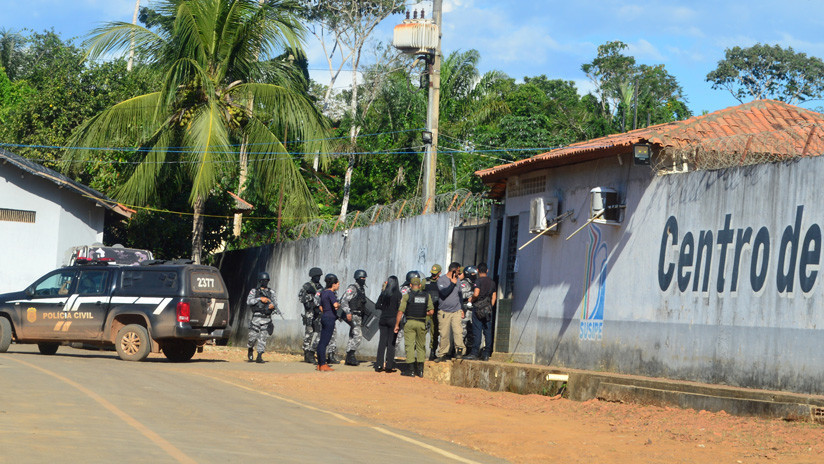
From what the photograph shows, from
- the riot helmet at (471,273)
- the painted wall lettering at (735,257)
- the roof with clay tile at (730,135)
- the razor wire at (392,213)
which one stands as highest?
the roof with clay tile at (730,135)

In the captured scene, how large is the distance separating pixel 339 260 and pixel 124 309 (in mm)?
7603

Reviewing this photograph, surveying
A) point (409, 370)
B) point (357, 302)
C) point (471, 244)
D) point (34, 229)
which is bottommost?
point (409, 370)

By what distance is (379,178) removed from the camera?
126ft

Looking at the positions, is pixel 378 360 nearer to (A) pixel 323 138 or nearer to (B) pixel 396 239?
(B) pixel 396 239

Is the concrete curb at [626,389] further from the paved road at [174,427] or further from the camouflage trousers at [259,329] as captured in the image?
the camouflage trousers at [259,329]

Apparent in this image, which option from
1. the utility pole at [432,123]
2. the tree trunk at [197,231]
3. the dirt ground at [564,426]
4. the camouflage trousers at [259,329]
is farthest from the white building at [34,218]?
the dirt ground at [564,426]

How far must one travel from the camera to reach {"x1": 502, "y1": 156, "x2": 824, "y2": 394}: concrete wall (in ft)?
36.2

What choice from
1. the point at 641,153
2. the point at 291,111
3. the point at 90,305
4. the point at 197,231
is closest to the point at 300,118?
the point at 291,111

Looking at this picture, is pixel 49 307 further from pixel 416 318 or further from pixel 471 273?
pixel 471 273

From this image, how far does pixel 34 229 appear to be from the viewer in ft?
97.3

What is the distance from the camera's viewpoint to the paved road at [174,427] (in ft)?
25.6

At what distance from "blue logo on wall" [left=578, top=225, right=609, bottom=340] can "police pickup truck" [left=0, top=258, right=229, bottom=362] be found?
284 inches

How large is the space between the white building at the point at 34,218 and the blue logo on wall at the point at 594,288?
1784 centimetres

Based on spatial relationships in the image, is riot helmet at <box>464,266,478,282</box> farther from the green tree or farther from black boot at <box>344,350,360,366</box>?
the green tree
